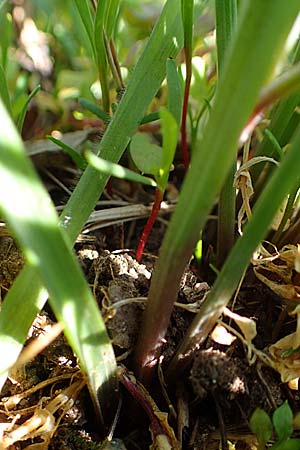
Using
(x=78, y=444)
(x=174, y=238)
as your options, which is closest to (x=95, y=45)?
(x=174, y=238)

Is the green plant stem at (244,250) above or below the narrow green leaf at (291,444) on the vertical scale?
above

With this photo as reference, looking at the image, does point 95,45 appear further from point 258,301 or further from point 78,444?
point 78,444

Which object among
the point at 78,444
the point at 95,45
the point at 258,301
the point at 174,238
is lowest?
the point at 78,444

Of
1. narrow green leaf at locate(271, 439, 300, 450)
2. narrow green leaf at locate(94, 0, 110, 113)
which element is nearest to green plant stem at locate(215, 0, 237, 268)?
narrow green leaf at locate(94, 0, 110, 113)

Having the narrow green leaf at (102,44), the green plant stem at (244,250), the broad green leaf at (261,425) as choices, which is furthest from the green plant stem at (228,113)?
the narrow green leaf at (102,44)

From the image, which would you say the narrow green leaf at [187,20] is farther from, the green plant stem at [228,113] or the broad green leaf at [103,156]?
the green plant stem at [228,113]

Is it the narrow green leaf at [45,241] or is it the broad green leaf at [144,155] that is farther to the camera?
the broad green leaf at [144,155]

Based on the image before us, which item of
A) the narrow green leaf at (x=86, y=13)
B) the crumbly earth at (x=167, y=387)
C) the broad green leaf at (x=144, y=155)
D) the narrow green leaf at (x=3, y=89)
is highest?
the narrow green leaf at (x=86, y=13)
